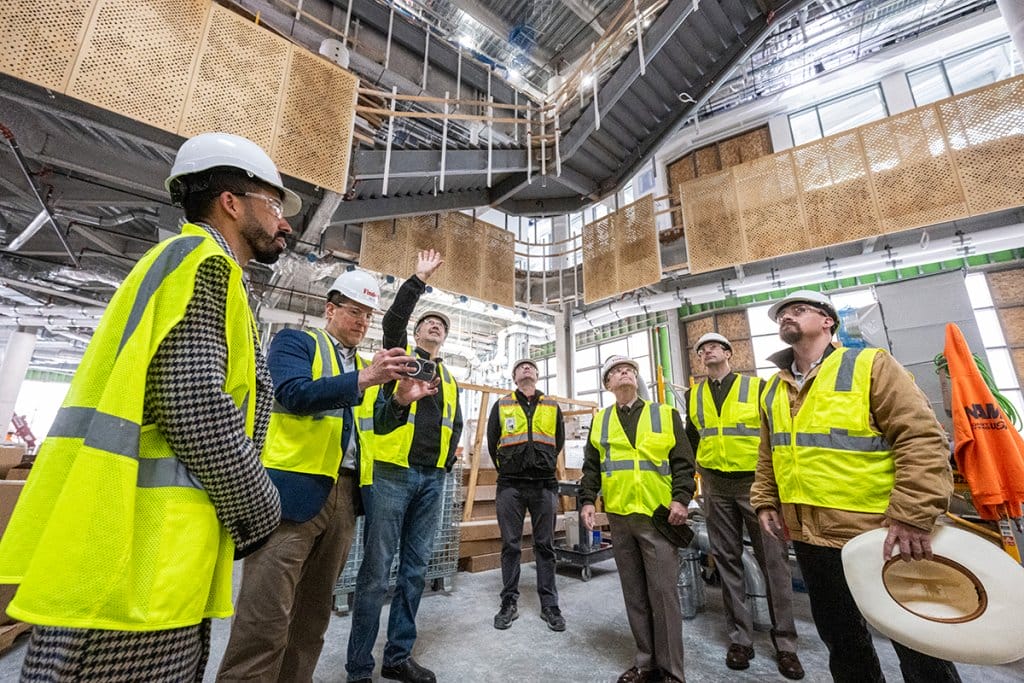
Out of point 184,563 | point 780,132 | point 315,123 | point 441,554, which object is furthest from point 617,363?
point 780,132

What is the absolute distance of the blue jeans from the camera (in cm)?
251

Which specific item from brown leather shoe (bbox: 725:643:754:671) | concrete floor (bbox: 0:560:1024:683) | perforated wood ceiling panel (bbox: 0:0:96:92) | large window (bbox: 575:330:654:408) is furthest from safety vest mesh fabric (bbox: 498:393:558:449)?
large window (bbox: 575:330:654:408)

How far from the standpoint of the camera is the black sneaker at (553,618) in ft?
11.1

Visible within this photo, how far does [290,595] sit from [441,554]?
2.76 metres

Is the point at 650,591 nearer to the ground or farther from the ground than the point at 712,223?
nearer to the ground

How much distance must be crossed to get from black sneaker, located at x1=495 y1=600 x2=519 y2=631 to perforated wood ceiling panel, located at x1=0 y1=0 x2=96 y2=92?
604 cm

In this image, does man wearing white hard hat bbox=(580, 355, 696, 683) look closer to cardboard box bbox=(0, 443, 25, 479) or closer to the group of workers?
the group of workers

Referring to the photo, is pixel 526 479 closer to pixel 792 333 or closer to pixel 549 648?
pixel 549 648

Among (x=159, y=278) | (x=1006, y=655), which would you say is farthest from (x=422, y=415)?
Result: (x=1006, y=655)

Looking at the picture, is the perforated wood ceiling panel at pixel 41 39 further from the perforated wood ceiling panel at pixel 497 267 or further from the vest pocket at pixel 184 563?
the perforated wood ceiling panel at pixel 497 267

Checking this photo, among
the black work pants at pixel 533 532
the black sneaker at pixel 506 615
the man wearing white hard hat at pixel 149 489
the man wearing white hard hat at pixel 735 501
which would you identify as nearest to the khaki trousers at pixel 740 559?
the man wearing white hard hat at pixel 735 501

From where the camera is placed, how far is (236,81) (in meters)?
5.06

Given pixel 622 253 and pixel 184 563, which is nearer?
pixel 184 563

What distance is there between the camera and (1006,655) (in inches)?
62.1
